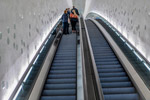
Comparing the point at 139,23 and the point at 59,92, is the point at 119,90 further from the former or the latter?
the point at 139,23

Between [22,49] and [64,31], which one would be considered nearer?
[22,49]

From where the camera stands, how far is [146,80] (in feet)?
14.1

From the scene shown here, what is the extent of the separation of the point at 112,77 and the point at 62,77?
51.1 inches

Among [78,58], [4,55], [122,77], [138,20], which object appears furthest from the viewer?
[78,58]

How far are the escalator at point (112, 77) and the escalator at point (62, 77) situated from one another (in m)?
0.72

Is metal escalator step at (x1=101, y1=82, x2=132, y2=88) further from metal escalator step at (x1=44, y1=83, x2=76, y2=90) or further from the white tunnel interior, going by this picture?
the white tunnel interior

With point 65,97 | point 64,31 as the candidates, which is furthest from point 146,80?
point 64,31

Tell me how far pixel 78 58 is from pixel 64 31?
13.4 ft

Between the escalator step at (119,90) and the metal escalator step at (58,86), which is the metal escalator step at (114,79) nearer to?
the escalator step at (119,90)

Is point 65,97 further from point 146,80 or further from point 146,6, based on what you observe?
point 146,6

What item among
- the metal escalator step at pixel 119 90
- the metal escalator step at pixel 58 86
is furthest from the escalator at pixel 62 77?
the metal escalator step at pixel 119 90

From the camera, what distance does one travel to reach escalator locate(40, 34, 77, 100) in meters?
4.68

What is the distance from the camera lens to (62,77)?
217 inches

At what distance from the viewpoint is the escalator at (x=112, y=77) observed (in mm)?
4410
